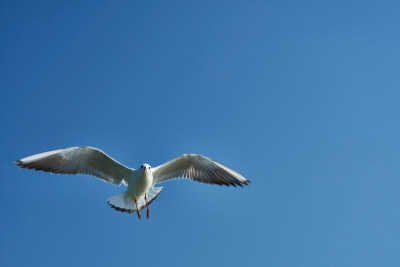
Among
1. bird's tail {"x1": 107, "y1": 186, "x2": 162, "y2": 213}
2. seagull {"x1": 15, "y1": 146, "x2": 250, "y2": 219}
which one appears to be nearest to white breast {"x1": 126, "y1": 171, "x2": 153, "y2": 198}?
seagull {"x1": 15, "y1": 146, "x2": 250, "y2": 219}

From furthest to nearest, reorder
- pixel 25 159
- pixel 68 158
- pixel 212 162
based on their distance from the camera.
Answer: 1. pixel 212 162
2. pixel 68 158
3. pixel 25 159

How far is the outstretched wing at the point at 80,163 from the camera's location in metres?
8.60

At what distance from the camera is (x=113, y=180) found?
9.86m

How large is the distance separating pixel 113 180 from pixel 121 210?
2.46 ft

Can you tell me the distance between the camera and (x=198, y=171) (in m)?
9.98

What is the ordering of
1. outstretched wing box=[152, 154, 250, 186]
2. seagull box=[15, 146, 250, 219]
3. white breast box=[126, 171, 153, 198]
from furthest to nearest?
outstretched wing box=[152, 154, 250, 186] → white breast box=[126, 171, 153, 198] → seagull box=[15, 146, 250, 219]

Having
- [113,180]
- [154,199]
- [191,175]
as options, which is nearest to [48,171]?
[113,180]

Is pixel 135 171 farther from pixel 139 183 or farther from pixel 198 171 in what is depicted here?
pixel 198 171

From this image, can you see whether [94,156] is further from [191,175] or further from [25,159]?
[191,175]

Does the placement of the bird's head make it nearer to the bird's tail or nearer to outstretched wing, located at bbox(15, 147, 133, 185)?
outstretched wing, located at bbox(15, 147, 133, 185)

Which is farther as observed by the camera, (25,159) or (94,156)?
(94,156)

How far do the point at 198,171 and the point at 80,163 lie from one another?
2.75 metres

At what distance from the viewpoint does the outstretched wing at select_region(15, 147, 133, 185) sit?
8602 millimetres

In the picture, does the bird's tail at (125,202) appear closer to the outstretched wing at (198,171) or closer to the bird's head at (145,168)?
the outstretched wing at (198,171)
